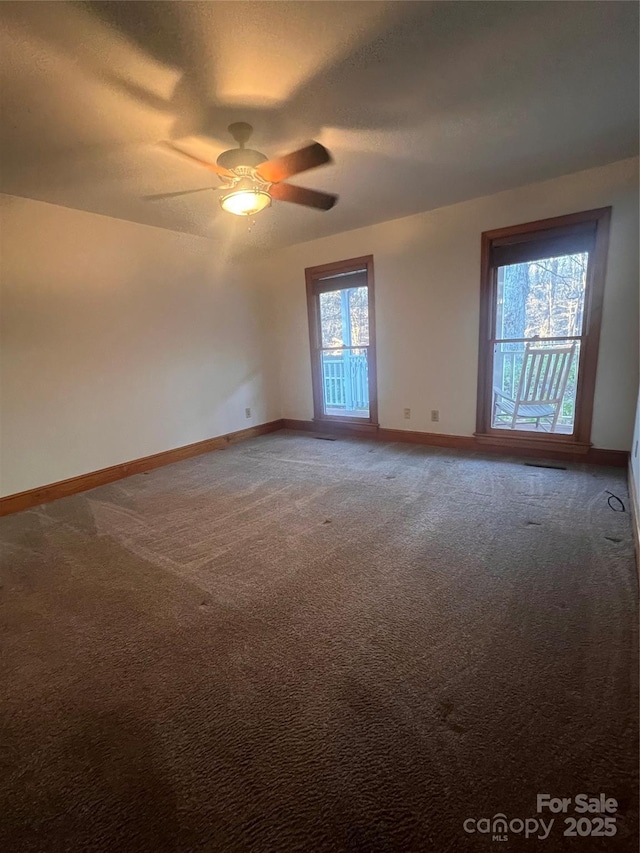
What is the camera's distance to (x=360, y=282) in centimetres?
433

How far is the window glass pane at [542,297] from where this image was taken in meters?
3.24

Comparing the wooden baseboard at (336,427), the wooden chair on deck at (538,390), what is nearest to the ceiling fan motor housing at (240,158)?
the wooden chair on deck at (538,390)

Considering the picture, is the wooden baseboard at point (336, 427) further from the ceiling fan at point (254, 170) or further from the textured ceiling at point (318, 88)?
the ceiling fan at point (254, 170)

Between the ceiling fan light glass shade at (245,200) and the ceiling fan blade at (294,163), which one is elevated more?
the ceiling fan blade at (294,163)

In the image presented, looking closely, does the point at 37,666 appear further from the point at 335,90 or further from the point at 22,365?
the point at 335,90

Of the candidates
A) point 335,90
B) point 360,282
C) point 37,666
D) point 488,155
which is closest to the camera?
point 37,666

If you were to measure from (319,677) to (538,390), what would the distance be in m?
3.29

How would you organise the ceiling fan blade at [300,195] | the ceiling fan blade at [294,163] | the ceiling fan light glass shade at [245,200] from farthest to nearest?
the ceiling fan blade at [300,195], the ceiling fan light glass shade at [245,200], the ceiling fan blade at [294,163]

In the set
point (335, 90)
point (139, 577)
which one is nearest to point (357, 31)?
point (335, 90)

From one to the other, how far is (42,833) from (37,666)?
672 mm

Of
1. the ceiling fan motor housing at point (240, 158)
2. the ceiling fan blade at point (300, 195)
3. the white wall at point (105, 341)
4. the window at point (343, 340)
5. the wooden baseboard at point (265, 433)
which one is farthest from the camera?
the window at point (343, 340)

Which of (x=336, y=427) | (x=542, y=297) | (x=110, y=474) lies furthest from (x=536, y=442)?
(x=110, y=474)

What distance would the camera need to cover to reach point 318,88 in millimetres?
1857

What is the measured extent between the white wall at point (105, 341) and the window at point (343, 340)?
0.93m
